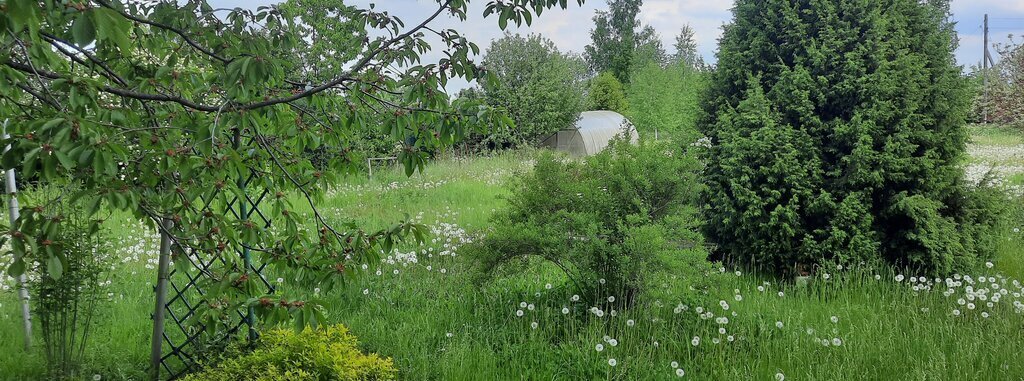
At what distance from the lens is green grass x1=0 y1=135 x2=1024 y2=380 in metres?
3.44

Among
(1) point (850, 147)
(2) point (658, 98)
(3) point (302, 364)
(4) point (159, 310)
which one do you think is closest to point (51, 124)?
(3) point (302, 364)

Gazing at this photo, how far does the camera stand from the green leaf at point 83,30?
1295mm

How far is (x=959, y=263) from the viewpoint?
16.4 feet

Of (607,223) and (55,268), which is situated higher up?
(55,268)

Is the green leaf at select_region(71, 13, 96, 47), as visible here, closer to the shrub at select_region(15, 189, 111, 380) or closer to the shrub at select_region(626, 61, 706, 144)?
the shrub at select_region(15, 189, 111, 380)

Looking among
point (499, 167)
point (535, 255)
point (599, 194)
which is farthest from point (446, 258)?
point (499, 167)

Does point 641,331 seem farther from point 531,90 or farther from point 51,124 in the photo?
point 531,90

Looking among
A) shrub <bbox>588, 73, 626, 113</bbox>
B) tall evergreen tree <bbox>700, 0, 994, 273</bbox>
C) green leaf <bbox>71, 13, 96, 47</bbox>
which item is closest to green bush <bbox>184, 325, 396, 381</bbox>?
green leaf <bbox>71, 13, 96, 47</bbox>

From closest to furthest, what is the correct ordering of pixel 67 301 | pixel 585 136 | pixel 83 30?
pixel 83 30, pixel 67 301, pixel 585 136

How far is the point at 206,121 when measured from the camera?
6.82ft

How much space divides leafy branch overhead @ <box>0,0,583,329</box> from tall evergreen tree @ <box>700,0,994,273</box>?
2.97 metres

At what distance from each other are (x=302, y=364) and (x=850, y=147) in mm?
4292

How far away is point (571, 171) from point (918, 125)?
9.21ft

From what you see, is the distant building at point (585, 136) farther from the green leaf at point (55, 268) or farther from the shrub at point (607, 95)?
the green leaf at point (55, 268)
